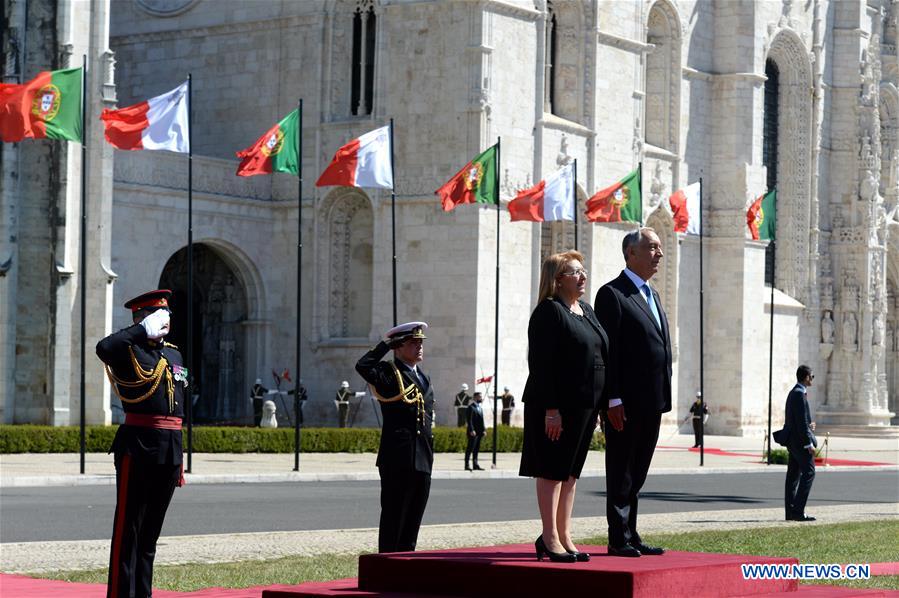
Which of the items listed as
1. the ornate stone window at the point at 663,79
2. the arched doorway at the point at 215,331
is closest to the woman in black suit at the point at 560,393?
the arched doorway at the point at 215,331

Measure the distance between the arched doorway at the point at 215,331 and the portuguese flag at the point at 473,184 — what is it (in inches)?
459

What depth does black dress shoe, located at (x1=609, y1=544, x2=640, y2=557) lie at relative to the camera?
12.2 metres

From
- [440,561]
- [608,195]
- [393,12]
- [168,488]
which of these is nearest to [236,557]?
[168,488]

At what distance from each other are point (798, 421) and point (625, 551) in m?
11.7

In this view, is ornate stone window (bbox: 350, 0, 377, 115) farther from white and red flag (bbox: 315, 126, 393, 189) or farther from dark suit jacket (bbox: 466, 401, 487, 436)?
dark suit jacket (bbox: 466, 401, 487, 436)

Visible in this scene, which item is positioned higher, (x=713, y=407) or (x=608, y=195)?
(x=608, y=195)

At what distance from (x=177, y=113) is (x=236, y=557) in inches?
680

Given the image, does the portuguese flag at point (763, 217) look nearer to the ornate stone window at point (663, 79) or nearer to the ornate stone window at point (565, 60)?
the ornate stone window at point (565, 60)

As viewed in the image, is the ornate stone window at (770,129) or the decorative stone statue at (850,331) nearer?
the ornate stone window at (770,129)

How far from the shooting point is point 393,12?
4728cm

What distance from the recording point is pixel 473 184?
38.5 m

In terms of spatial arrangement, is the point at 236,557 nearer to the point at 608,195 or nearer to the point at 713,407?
the point at 608,195

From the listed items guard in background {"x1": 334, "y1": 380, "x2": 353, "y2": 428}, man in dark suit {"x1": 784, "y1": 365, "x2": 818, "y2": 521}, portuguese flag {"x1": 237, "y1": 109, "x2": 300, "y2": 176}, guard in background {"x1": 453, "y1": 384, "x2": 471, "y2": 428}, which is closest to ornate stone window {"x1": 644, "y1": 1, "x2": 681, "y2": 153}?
guard in background {"x1": 453, "y1": 384, "x2": 471, "y2": 428}

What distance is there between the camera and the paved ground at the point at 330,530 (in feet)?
56.6
